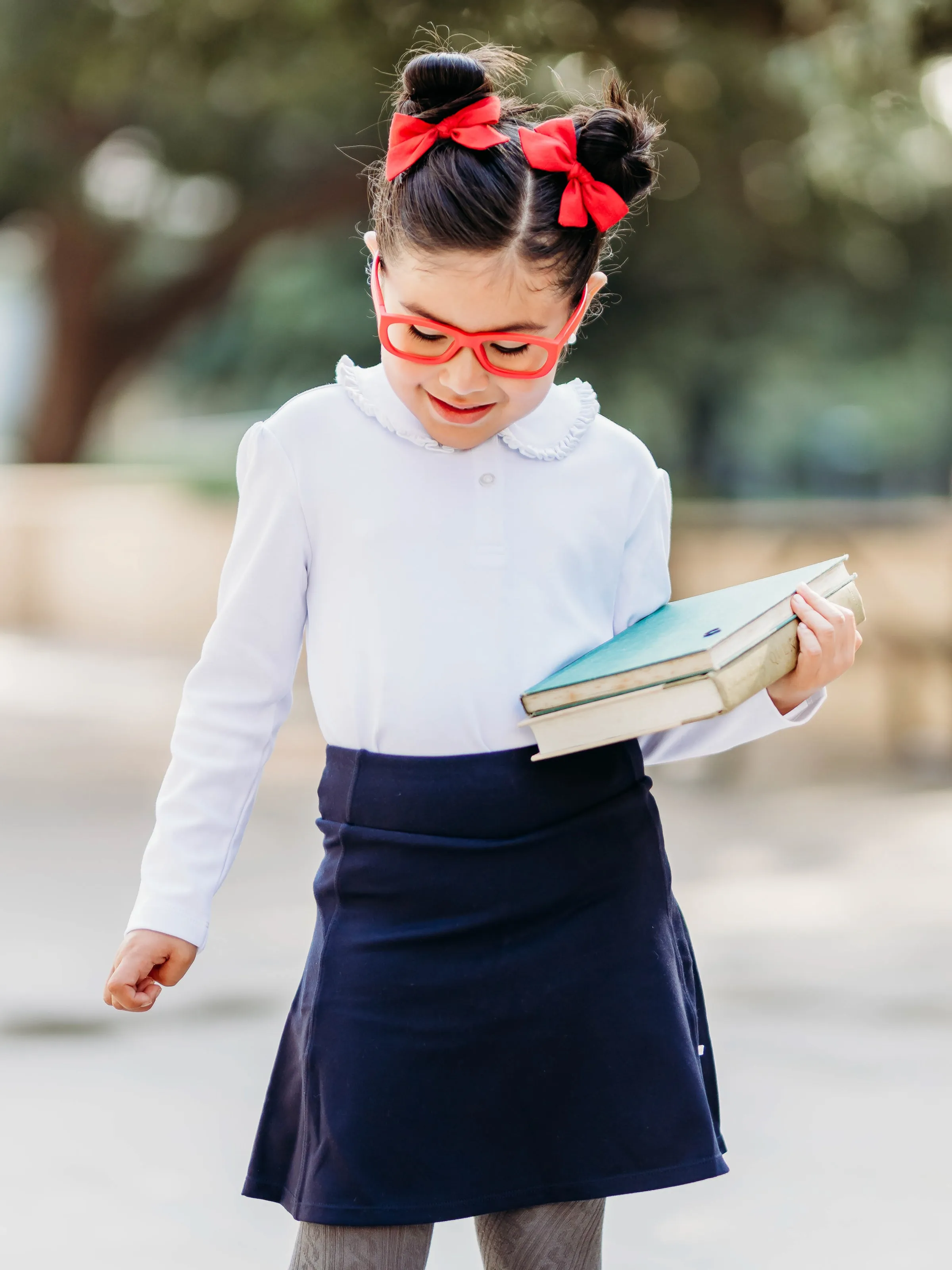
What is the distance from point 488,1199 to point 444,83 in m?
0.96

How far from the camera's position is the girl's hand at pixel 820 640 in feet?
4.57

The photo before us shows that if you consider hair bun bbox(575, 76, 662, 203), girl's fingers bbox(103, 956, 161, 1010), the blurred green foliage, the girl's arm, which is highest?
the blurred green foliage

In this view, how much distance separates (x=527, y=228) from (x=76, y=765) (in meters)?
5.00

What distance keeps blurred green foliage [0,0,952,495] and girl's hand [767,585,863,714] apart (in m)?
1.83

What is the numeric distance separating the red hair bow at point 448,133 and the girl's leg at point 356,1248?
0.92 metres

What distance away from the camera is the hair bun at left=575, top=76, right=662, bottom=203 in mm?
1397

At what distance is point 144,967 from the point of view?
141 cm

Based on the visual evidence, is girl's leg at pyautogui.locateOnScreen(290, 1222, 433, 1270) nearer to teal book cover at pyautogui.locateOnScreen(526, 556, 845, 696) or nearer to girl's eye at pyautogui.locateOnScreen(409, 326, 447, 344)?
teal book cover at pyautogui.locateOnScreen(526, 556, 845, 696)

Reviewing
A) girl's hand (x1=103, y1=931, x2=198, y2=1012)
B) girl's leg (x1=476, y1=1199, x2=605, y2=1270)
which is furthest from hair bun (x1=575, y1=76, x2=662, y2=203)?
girl's leg (x1=476, y1=1199, x2=605, y2=1270)

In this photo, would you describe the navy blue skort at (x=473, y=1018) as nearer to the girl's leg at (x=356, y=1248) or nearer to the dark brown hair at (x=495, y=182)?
the girl's leg at (x=356, y=1248)

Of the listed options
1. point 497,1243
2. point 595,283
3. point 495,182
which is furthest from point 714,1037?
point 495,182

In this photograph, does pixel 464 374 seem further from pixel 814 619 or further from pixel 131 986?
pixel 131 986

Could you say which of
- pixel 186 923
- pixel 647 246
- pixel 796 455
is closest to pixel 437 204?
pixel 186 923

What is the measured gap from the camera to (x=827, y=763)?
6215 millimetres
